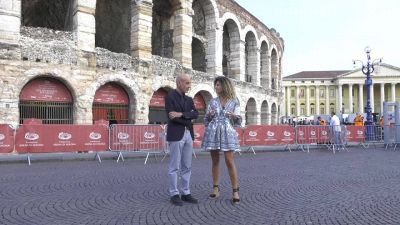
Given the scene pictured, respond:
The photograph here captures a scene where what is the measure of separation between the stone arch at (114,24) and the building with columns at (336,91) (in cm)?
8623

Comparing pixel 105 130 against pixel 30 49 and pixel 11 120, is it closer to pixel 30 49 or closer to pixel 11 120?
pixel 11 120

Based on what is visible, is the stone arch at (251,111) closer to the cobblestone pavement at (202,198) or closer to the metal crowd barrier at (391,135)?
the metal crowd barrier at (391,135)

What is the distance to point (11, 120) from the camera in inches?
589

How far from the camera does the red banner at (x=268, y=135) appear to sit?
55.4ft

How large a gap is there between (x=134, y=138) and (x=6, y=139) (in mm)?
3806

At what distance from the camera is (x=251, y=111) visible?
99.3 feet

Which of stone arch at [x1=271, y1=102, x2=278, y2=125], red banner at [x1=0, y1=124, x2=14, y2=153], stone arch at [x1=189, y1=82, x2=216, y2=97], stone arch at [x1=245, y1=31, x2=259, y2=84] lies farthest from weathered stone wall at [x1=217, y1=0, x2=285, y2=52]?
A: red banner at [x1=0, y1=124, x2=14, y2=153]

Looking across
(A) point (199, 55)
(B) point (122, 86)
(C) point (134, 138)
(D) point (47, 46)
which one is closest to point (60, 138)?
(C) point (134, 138)

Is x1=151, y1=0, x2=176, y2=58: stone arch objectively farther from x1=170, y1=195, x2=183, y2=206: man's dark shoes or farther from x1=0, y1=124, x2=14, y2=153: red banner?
x1=170, y1=195, x2=183, y2=206: man's dark shoes

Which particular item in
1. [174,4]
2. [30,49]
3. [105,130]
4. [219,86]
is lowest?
[105,130]

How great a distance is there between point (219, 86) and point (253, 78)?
25.0m

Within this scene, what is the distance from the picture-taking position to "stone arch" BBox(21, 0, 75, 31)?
2262cm

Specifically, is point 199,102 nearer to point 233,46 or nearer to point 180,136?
point 233,46

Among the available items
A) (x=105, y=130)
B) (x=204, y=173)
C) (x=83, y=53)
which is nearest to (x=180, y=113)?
(x=204, y=173)
